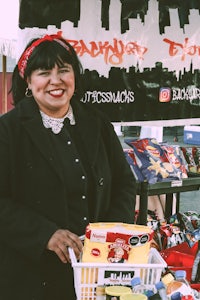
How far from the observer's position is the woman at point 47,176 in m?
2.45

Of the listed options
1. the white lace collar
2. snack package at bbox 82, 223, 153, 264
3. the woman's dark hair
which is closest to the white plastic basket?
snack package at bbox 82, 223, 153, 264

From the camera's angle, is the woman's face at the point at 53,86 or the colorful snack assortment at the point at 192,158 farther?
the colorful snack assortment at the point at 192,158

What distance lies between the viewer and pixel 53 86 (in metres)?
2.49

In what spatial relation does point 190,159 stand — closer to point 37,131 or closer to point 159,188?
point 159,188

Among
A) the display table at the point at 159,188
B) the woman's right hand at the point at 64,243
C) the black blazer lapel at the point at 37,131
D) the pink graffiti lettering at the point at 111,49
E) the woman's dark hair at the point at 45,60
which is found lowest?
the display table at the point at 159,188

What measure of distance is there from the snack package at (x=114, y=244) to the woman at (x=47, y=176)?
13.6 inches

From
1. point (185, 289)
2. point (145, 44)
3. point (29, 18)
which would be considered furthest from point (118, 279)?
point (145, 44)

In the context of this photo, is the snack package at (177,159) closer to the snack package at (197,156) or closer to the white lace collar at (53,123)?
the snack package at (197,156)

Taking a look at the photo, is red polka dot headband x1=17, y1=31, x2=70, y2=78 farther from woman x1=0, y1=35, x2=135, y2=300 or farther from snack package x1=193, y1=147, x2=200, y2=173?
snack package x1=193, y1=147, x2=200, y2=173

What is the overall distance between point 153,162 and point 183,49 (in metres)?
0.97

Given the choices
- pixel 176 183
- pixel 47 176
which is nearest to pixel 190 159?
pixel 176 183

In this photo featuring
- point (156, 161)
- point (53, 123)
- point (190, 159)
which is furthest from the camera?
point (190, 159)

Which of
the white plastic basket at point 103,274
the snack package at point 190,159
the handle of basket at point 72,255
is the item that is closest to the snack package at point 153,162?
the snack package at point 190,159

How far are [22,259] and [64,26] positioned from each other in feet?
5.50
